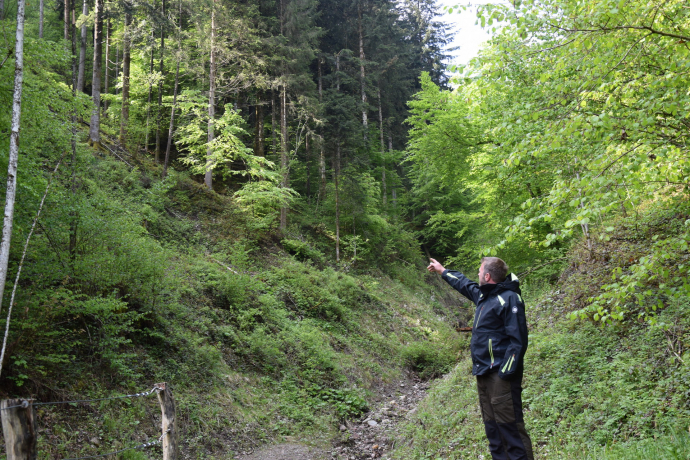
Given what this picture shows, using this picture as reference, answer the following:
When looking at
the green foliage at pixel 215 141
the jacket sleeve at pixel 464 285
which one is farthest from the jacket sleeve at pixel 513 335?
the green foliage at pixel 215 141

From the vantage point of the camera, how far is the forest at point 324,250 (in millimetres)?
4211

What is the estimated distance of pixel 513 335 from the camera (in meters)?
3.79

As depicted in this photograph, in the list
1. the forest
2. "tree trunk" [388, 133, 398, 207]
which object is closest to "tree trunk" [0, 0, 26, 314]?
the forest

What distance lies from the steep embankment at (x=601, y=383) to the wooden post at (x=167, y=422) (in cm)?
372

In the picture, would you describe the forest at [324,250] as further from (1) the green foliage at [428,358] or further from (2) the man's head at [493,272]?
(2) the man's head at [493,272]

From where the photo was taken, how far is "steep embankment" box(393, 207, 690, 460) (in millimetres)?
4621

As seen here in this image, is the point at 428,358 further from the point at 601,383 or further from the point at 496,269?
the point at 496,269

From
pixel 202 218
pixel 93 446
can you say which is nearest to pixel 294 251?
pixel 202 218

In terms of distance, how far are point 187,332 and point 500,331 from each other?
718 cm

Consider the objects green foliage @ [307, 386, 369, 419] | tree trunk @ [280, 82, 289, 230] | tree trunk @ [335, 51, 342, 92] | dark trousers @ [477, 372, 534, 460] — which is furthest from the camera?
tree trunk @ [335, 51, 342, 92]

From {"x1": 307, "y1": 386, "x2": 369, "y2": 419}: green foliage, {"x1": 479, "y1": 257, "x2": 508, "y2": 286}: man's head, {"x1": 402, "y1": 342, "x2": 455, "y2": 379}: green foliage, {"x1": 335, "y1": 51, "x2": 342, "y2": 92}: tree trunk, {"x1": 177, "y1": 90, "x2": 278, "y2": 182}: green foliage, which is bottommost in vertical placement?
{"x1": 402, "y1": 342, "x2": 455, "y2": 379}: green foliage

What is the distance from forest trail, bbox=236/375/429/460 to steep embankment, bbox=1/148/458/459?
0.28m

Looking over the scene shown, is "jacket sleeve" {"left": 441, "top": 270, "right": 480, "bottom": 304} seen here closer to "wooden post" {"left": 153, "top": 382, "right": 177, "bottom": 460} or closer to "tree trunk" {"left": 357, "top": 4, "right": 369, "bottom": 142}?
"wooden post" {"left": 153, "top": 382, "right": 177, "bottom": 460}

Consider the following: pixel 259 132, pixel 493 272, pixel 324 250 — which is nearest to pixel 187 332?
pixel 493 272
